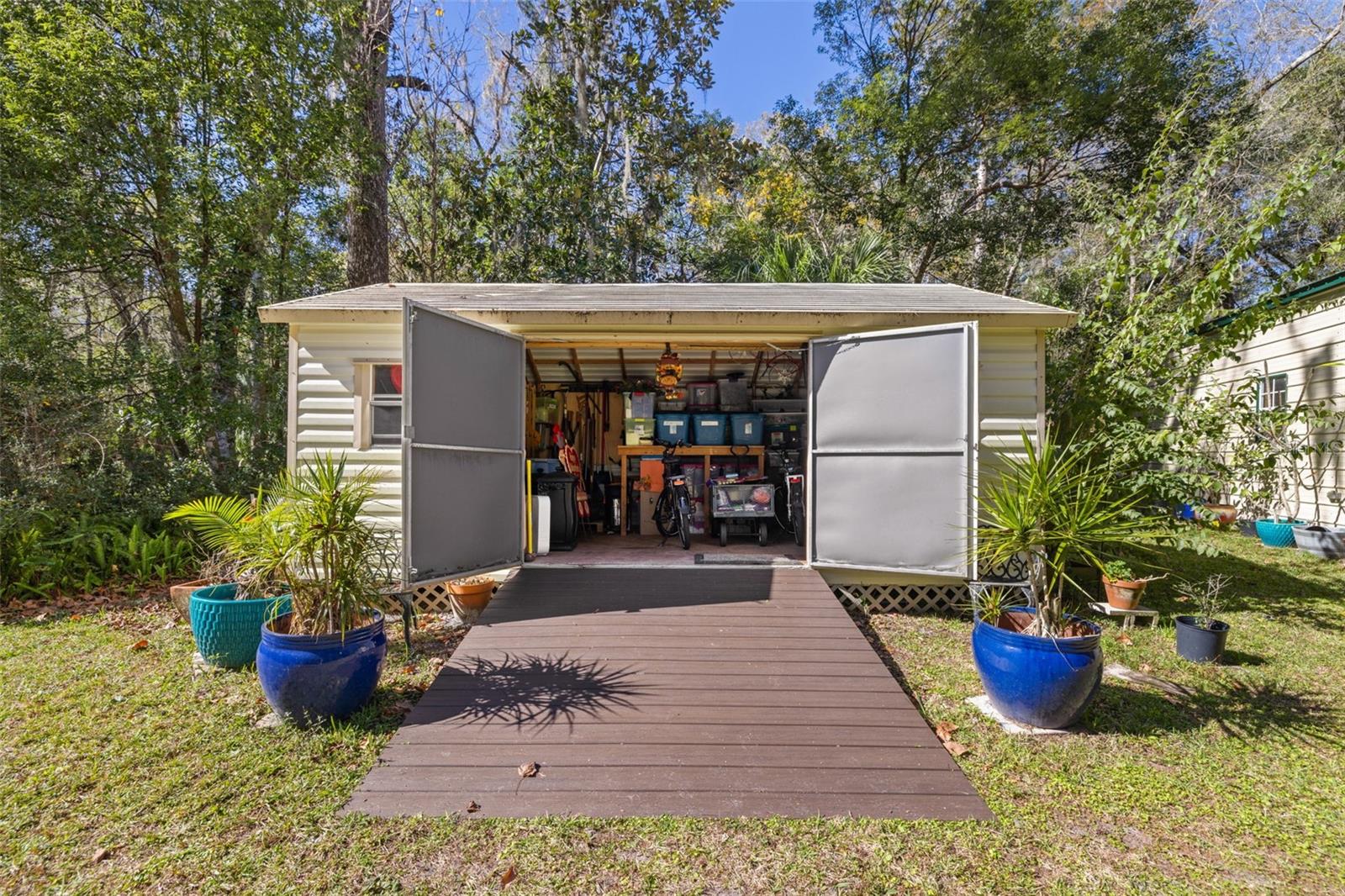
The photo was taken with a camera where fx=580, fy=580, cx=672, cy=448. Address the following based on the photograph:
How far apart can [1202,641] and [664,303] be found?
507 centimetres

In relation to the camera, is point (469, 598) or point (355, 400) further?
point (355, 400)

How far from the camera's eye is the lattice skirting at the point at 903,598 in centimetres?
556

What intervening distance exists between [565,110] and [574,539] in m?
10.00

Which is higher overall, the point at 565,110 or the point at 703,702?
the point at 565,110

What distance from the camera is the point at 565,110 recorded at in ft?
40.8

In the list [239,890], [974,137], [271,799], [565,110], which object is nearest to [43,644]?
[271,799]

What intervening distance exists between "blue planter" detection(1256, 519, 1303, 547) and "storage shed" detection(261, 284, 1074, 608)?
6080 mm

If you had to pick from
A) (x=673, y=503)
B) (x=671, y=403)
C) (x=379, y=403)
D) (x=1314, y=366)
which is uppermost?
(x=1314, y=366)

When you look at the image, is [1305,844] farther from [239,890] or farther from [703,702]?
[239,890]

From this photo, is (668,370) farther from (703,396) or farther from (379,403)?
(379,403)

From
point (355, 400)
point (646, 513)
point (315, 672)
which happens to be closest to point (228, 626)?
point (315, 672)

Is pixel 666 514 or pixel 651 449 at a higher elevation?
pixel 651 449

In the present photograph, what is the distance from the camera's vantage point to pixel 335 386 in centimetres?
536

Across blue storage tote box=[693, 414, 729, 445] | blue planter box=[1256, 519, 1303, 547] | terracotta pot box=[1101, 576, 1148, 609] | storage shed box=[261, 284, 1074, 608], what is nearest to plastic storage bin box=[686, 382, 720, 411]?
blue storage tote box=[693, 414, 729, 445]
